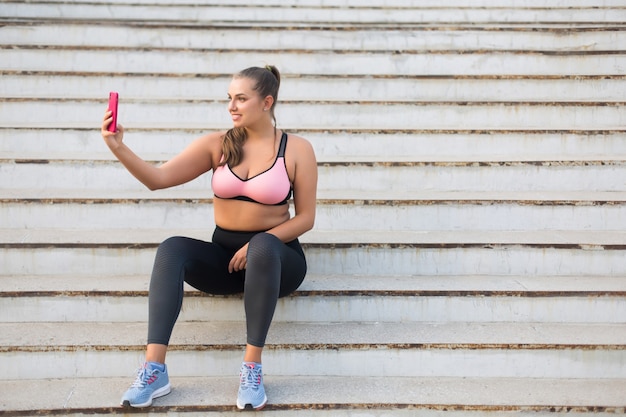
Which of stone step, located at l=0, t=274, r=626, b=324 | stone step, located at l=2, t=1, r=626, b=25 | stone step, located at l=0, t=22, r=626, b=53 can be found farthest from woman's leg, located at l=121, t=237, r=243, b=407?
stone step, located at l=2, t=1, r=626, b=25

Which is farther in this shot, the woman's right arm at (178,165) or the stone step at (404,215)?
the stone step at (404,215)

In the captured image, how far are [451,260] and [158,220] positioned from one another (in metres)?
1.30

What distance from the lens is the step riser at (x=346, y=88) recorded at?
14.0 ft

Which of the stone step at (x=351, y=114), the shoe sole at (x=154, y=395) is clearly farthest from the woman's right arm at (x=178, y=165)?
the stone step at (x=351, y=114)

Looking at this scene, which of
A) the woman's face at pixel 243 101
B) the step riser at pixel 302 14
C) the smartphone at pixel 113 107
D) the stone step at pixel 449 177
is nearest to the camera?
the smartphone at pixel 113 107

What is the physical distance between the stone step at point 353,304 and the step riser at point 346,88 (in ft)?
5.13

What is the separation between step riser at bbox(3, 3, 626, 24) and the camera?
5.18 m

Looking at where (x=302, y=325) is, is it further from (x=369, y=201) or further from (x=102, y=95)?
(x=102, y=95)

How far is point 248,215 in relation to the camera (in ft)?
9.12

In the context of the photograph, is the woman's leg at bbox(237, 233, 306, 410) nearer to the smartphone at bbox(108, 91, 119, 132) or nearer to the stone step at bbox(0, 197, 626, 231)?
the smartphone at bbox(108, 91, 119, 132)

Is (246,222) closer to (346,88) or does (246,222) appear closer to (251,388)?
(251,388)

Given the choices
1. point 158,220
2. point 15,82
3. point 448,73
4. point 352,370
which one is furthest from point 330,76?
point 352,370

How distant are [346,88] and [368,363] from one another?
2016 mm

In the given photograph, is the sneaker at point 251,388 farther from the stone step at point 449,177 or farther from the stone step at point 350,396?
the stone step at point 449,177
